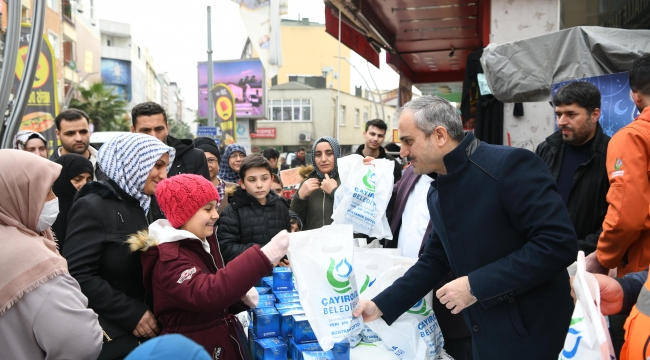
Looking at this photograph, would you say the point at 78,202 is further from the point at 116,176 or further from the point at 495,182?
the point at 495,182

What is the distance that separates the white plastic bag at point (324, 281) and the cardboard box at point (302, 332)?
0.20m

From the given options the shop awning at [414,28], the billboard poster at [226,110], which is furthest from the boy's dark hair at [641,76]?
the billboard poster at [226,110]

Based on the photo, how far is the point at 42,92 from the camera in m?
10.3

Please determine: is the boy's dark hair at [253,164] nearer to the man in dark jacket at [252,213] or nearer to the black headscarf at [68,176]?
the man in dark jacket at [252,213]

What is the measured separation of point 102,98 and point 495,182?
3348 cm

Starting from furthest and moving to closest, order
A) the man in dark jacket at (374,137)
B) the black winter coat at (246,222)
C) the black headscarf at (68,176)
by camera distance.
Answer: the man in dark jacket at (374,137) < the black headscarf at (68,176) < the black winter coat at (246,222)

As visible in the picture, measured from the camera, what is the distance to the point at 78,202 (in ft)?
8.47

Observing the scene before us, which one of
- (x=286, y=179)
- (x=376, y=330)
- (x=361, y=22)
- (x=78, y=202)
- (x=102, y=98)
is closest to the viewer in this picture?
(x=78, y=202)

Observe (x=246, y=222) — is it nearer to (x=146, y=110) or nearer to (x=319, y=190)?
(x=319, y=190)

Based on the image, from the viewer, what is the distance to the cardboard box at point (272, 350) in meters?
2.61

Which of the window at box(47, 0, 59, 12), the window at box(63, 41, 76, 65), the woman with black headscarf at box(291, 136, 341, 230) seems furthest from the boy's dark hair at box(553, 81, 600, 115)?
the window at box(63, 41, 76, 65)

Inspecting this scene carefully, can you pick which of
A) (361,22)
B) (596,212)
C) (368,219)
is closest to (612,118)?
(596,212)

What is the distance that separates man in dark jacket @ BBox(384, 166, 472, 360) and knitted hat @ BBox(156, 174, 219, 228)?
159cm

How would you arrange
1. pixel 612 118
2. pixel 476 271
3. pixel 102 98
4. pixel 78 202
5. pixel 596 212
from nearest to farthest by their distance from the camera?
1. pixel 476 271
2. pixel 78 202
3. pixel 596 212
4. pixel 612 118
5. pixel 102 98
